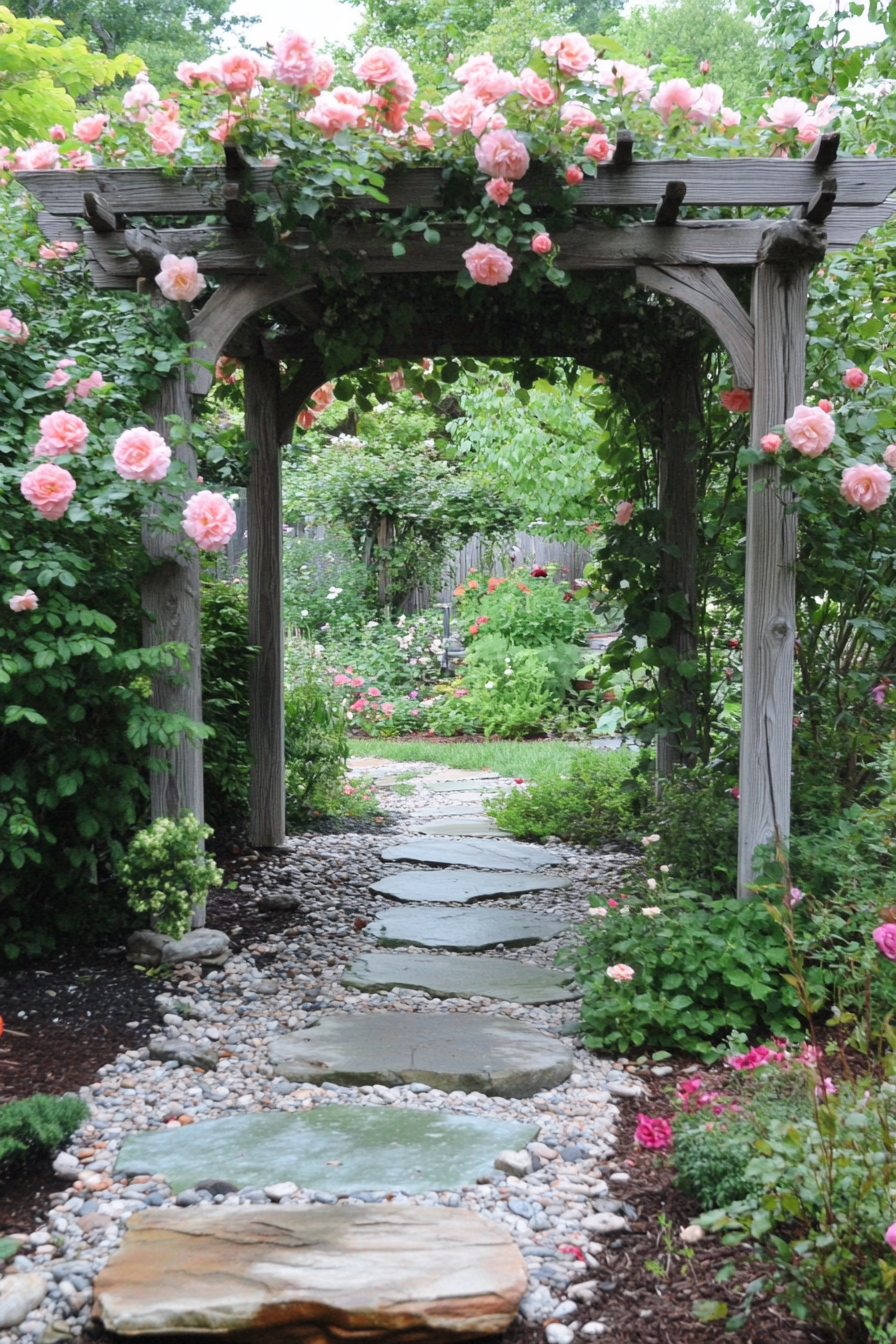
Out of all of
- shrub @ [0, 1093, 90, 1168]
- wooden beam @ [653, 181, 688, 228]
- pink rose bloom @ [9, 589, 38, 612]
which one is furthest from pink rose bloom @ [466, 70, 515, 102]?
shrub @ [0, 1093, 90, 1168]

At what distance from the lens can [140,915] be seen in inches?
142

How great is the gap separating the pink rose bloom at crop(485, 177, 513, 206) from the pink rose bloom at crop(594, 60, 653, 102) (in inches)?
16.6

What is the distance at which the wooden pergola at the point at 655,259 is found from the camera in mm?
3209

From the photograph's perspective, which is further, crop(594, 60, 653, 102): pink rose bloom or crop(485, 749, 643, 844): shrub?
crop(485, 749, 643, 844): shrub

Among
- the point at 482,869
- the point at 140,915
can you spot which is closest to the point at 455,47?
the point at 482,869

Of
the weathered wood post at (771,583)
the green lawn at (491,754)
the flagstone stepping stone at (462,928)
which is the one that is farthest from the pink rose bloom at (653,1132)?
the green lawn at (491,754)

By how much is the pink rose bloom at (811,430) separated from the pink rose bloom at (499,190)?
1.05 m

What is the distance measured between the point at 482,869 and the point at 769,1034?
206 centimetres

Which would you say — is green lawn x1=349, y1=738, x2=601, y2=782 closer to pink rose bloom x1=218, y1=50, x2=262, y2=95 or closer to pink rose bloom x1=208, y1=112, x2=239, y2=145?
pink rose bloom x1=208, y1=112, x2=239, y2=145

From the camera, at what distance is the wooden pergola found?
321 cm

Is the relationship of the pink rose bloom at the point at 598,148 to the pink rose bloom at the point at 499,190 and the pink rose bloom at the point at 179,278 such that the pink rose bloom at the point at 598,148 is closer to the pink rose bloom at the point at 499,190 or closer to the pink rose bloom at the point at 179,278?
the pink rose bloom at the point at 499,190

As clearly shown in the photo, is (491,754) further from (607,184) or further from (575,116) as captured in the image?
(575,116)

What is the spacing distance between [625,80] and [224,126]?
1165 mm

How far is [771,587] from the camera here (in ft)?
10.6
